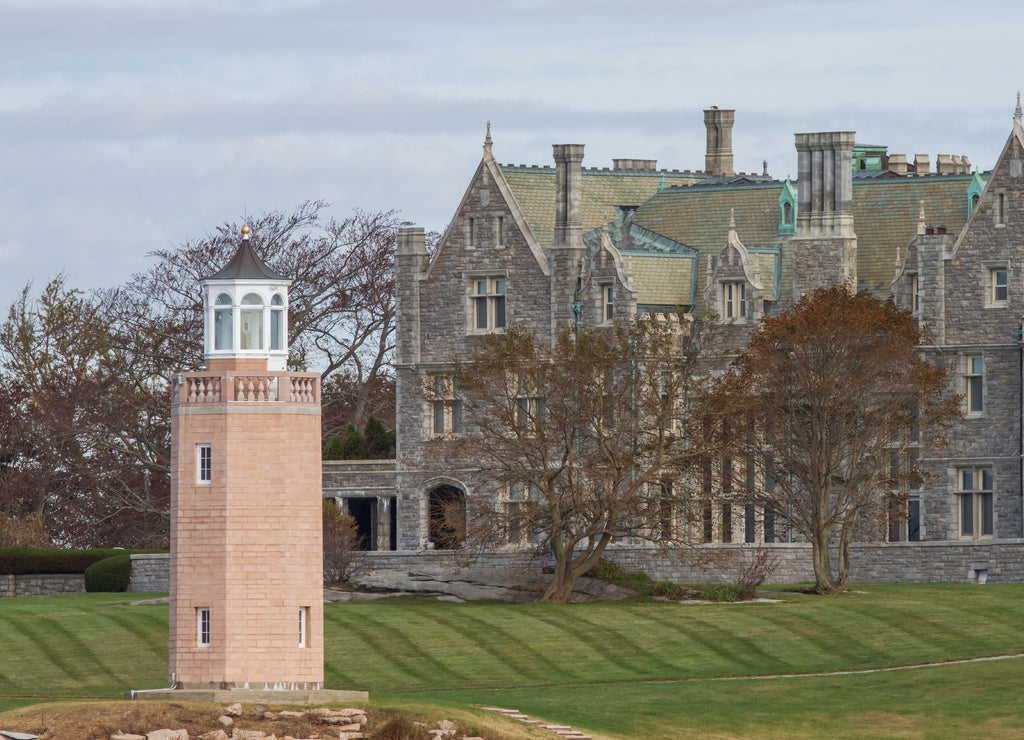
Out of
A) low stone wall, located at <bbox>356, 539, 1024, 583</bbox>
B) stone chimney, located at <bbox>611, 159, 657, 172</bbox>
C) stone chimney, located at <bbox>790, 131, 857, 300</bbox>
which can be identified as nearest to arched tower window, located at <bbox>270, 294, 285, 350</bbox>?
low stone wall, located at <bbox>356, 539, 1024, 583</bbox>

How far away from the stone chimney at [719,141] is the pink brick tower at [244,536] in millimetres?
41872

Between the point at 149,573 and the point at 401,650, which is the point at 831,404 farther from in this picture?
the point at 149,573

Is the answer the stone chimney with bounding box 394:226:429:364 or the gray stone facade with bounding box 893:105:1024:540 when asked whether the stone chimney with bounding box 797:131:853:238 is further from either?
the stone chimney with bounding box 394:226:429:364

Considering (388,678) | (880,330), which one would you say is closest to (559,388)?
(880,330)

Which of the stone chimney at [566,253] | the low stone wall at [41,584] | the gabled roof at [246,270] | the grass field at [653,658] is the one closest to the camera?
the gabled roof at [246,270]

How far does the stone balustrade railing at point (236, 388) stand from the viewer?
5016 cm

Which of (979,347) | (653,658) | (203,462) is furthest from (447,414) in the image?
(203,462)

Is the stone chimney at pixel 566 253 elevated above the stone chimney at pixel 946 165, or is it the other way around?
the stone chimney at pixel 946 165

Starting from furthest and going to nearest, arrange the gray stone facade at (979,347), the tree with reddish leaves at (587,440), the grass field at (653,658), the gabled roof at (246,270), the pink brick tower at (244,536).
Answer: the gray stone facade at (979,347), the tree with reddish leaves at (587,440), the grass field at (653,658), the gabled roof at (246,270), the pink brick tower at (244,536)

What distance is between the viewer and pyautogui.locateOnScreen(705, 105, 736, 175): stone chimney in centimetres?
9038

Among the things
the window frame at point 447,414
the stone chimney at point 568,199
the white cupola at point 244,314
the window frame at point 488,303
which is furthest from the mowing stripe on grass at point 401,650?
the stone chimney at point 568,199

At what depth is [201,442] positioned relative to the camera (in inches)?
1975

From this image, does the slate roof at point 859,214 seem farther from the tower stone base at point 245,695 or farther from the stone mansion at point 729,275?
the tower stone base at point 245,695

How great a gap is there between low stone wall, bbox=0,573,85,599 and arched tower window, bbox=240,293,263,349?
28.9m
